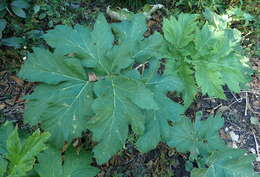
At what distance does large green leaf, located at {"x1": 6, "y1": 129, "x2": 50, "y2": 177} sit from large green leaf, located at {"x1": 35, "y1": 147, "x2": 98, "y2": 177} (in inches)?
14.2

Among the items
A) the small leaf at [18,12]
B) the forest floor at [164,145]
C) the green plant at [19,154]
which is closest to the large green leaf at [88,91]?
the green plant at [19,154]

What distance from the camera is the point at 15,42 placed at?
263cm

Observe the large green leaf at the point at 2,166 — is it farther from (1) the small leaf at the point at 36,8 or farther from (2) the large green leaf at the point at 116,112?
(1) the small leaf at the point at 36,8

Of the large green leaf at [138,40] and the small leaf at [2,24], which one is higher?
the large green leaf at [138,40]

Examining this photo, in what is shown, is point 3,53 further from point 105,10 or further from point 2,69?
point 105,10

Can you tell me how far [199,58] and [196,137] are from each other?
58 centimetres

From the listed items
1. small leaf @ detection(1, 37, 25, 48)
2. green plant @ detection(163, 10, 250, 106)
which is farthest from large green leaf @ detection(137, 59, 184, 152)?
small leaf @ detection(1, 37, 25, 48)

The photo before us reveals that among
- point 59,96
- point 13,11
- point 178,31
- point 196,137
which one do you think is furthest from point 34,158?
point 13,11

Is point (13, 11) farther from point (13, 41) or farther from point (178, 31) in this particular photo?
point (178, 31)

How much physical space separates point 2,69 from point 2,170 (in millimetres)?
1397

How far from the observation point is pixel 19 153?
59.1 inches

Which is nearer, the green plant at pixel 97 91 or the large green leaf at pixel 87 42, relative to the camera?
the green plant at pixel 97 91

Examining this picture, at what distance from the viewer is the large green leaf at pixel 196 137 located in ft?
7.73

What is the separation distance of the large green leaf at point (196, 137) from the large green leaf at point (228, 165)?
8cm
